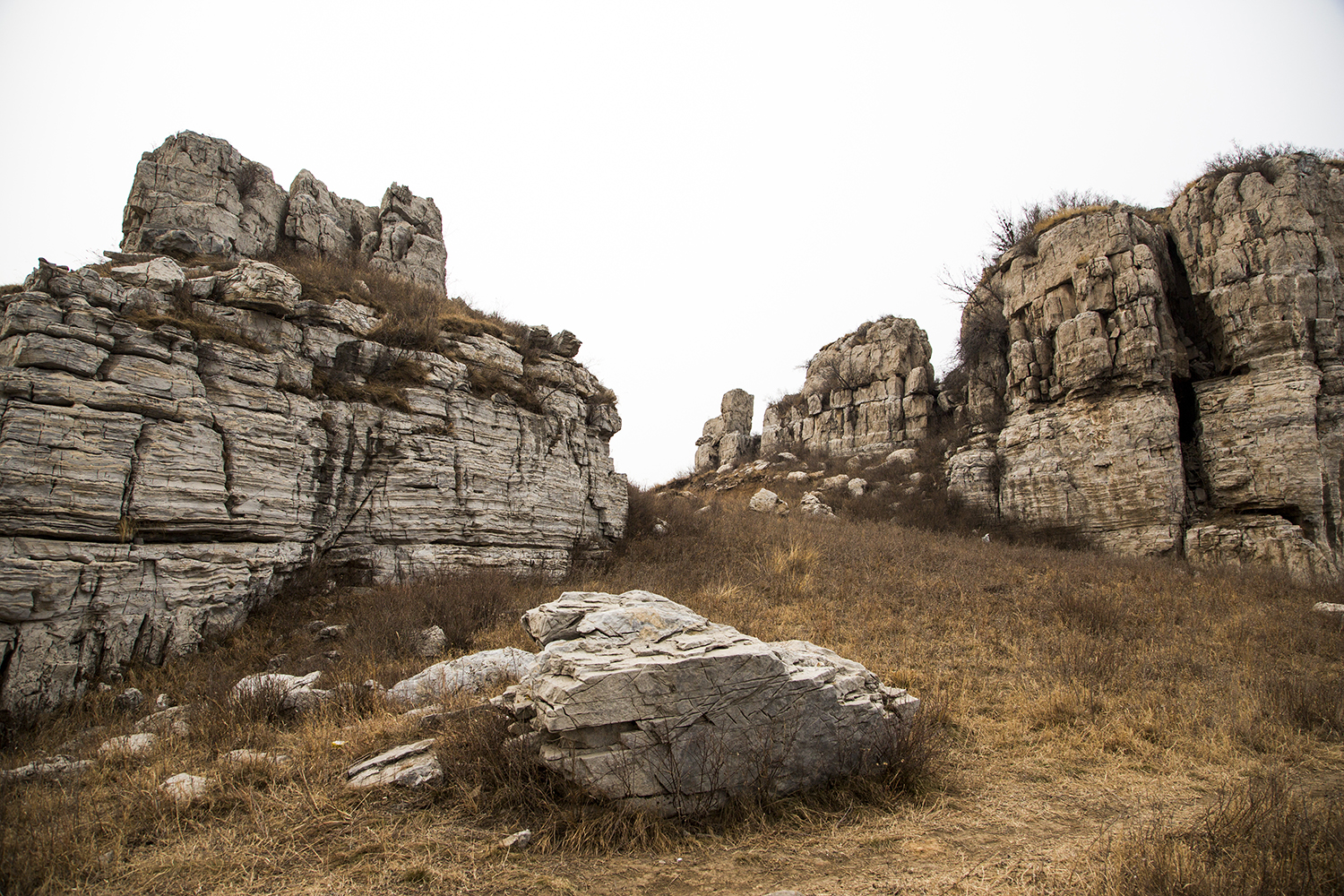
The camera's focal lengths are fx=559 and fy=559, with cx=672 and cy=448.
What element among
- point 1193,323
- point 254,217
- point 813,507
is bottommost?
point 813,507

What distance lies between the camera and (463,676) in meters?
6.57

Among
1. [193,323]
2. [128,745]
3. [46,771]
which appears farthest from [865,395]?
[46,771]

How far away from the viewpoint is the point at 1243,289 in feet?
51.6

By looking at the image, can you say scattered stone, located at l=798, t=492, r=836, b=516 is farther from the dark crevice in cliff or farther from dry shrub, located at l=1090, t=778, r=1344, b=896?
dry shrub, located at l=1090, t=778, r=1344, b=896

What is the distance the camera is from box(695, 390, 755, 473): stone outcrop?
112 feet

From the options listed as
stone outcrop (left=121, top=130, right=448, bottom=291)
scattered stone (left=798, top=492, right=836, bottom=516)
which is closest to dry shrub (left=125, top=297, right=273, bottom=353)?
stone outcrop (left=121, top=130, right=448, bottom=291)

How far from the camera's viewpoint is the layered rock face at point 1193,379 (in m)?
14.3

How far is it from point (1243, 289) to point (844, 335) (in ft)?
55.2

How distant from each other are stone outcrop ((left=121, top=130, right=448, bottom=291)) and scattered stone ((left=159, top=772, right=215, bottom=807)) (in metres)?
12.3

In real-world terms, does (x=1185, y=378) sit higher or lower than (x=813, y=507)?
higher

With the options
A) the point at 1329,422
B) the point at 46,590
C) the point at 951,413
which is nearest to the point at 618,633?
the point at 46,590

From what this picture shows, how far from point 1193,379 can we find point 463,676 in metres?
21.2

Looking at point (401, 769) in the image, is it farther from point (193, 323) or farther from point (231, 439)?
point (193, 323)

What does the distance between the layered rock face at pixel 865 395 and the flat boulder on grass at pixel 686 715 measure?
2342 centimetres
